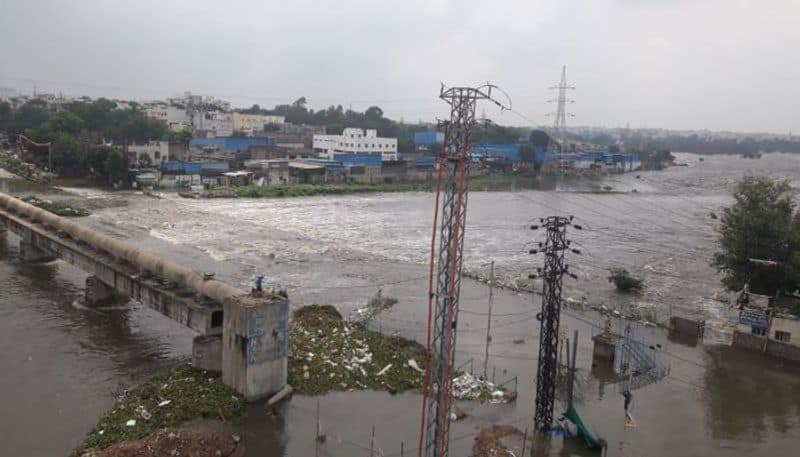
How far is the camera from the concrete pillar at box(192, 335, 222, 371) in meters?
16.4

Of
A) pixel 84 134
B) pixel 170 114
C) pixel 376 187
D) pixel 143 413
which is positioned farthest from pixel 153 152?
pixel 143 413

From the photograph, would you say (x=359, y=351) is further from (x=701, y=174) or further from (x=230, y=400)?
(x=701, y=174)

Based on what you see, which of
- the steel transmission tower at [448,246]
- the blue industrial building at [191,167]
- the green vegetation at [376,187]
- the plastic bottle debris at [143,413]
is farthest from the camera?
the blue industrial building at [191,167]

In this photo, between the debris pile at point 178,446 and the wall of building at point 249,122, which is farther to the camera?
the wall of building at point 249,122

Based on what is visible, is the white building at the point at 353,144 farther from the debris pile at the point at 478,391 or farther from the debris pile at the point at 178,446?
the debris pile at the point at 178,446

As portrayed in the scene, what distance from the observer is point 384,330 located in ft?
70.6

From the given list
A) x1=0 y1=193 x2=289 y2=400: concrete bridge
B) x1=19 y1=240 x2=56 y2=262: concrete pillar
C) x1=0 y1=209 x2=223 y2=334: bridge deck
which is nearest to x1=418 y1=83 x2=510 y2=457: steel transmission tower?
x1=0 y1=193 x2=289 y2=400: concrete bridge

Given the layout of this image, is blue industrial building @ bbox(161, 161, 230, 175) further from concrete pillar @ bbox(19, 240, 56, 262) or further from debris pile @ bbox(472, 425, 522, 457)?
debris pile @ bbox(472, 425, 522, 457)

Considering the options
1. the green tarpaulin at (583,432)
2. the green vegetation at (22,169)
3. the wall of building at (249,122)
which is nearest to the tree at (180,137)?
the green vegetation at (22,169)

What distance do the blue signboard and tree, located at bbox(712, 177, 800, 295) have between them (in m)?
2.41

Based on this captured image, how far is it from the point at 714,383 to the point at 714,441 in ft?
13.3

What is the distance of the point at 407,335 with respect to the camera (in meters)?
21.2

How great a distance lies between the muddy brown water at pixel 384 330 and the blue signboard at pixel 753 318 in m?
1.07

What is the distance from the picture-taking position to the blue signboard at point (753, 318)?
69.3 ft
